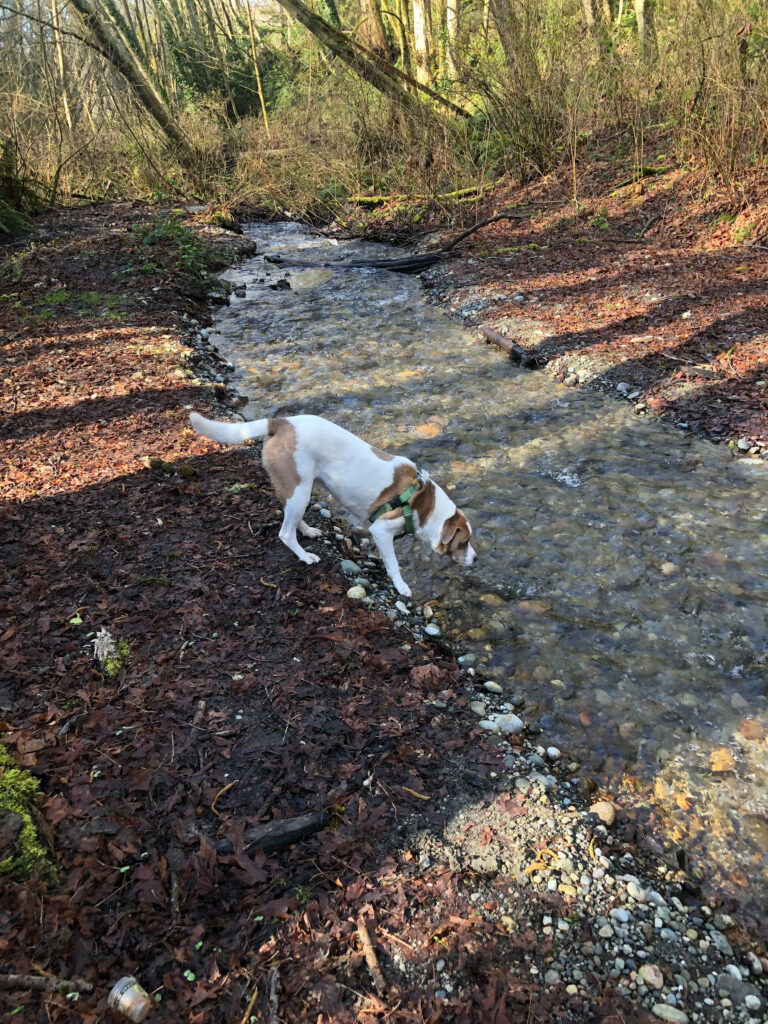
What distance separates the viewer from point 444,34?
1452 cm

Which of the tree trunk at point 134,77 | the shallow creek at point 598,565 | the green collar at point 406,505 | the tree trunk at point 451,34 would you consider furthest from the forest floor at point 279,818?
the tree trunk at point 134,77

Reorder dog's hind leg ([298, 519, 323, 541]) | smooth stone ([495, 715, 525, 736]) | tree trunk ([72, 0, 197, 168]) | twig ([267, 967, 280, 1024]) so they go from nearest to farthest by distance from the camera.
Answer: twig ([267, 967, 280, 1024])
smooth stone ([495, 715, 525, 736])
dog's hind leg ([298, 519, 323, 541])
tree trunk ([72, 0, 197, 168])

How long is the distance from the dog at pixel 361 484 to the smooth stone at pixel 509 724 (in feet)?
4.30

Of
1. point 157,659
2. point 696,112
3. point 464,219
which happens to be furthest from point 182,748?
point 464,219

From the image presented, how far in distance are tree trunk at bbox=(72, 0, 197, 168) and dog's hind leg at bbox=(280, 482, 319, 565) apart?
16.5 meters

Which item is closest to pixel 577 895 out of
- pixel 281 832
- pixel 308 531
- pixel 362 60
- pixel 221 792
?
pixel 281 832

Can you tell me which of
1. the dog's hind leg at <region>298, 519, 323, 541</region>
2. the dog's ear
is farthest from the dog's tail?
the dog's ear

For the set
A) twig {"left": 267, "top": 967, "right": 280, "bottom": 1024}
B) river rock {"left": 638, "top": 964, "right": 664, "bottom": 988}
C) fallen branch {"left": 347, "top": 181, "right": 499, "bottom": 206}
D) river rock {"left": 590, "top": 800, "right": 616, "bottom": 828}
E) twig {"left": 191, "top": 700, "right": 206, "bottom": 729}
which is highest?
fallen branch {"left": 347, "top": 181, "right": 499, "bottom": 206}

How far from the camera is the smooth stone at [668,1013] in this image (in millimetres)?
2292

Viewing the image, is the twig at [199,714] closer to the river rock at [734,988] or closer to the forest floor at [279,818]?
the forest floor at [279,818]

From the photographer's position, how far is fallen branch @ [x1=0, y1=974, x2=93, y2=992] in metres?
2.10

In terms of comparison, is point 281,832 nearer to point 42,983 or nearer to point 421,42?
point 42,983

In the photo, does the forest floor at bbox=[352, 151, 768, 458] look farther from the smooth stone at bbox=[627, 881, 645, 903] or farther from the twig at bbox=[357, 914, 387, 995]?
the twig at bbox=[357, 914, 387, 995]

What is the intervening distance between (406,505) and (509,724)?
1723 mm
